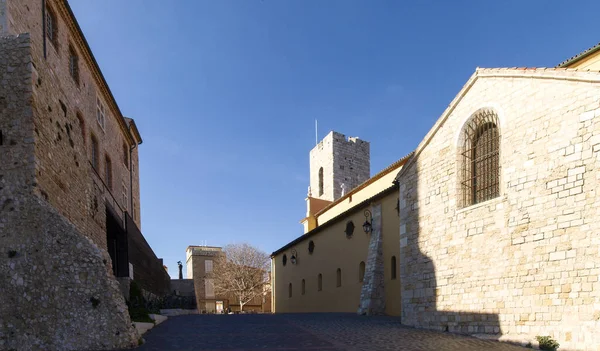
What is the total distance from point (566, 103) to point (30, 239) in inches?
435

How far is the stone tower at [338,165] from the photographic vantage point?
4181 cm

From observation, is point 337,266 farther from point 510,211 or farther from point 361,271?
point 510,211

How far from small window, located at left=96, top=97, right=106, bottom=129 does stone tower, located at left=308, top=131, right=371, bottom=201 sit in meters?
24.5

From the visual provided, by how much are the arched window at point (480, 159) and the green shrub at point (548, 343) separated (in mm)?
3386

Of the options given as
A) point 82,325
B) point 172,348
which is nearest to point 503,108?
point 172,348

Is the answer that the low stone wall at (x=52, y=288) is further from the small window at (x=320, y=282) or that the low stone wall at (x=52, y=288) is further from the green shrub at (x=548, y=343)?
the small window at (x=320, y=282)

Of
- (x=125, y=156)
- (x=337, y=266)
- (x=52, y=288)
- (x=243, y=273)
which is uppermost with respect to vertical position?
(x=125, y=156)

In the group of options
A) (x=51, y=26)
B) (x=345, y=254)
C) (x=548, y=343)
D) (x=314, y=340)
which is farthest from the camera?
(x=345, y=254)

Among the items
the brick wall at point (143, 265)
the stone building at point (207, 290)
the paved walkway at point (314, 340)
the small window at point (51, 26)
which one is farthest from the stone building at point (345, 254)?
the stone building at point (207, 290)

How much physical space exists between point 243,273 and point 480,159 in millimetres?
37145

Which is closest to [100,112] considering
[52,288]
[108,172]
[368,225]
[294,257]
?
[108,172]

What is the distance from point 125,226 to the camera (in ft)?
61.1

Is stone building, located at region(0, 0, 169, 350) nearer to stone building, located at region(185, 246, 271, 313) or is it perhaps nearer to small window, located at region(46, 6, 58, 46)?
small window, located at region(46, 6, 58, 46)

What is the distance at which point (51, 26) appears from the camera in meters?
14.0
